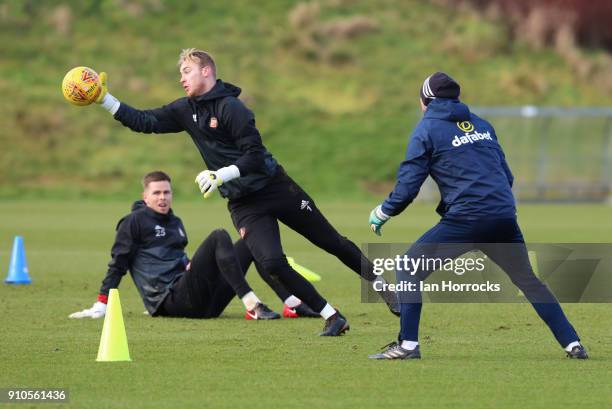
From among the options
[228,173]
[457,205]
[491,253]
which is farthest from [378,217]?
[228,173]

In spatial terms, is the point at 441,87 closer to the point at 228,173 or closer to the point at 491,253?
the point at 491,253

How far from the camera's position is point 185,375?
8.84 metres

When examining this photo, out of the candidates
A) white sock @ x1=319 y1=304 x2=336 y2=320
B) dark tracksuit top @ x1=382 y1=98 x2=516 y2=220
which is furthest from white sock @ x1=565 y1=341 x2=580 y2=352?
white sock @ x1=319 y1=304 x2=336 y2=320

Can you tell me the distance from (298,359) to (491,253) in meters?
1.54

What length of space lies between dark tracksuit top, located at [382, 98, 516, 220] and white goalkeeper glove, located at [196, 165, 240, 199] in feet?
5.01

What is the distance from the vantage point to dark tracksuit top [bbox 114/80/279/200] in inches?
425

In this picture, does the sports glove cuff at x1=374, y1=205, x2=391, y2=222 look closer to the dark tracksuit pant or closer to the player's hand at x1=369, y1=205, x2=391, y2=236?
the player's hand at x1=369, y1=205, x2=391, y2=236

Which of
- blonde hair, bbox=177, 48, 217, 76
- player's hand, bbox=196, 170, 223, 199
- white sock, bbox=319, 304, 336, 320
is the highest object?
blonde hair, bbox=177, 48, 217, 76

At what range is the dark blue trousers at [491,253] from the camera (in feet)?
30.9

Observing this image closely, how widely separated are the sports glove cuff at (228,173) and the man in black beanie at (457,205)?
142 centimetres

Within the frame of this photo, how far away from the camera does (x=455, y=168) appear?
947cm

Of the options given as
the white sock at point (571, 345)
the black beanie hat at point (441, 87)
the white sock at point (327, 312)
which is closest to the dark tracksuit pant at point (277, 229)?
the white sock at point (327, 312)

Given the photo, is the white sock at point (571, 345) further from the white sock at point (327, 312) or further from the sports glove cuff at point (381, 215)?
the white sock at point (327, 312)

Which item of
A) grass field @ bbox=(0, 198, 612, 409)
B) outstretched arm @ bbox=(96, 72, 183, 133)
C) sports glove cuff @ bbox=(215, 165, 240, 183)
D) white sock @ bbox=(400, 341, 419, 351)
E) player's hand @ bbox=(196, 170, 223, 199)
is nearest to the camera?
grass field @ bbox=(0, 198, 612, 409)
